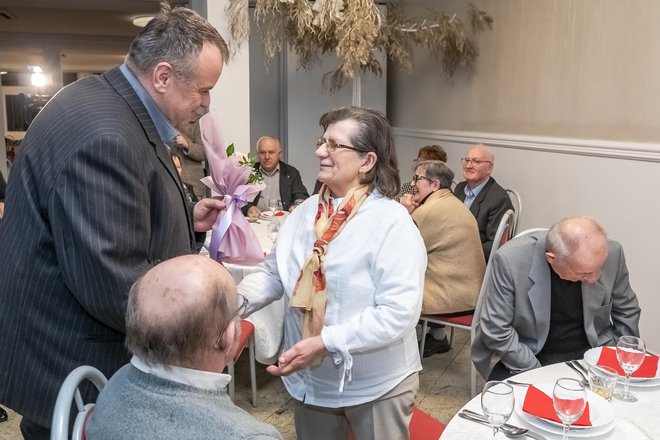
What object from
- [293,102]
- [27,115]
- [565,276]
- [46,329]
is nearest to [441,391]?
[565,276]

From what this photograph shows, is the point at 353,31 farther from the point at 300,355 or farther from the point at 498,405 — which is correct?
the point at 498,405

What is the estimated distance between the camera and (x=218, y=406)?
3.78 ft

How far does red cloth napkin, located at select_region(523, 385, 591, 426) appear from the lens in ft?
5.31

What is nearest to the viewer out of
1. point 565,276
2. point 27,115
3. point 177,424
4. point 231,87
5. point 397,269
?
point 177,424

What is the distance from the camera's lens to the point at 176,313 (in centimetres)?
112

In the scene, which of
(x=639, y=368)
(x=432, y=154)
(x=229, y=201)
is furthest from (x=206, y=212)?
(x=432, y=154)

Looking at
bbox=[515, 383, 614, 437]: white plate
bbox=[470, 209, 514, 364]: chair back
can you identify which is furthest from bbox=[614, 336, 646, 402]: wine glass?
bbox=[470, 209, 514, 364]: chair back

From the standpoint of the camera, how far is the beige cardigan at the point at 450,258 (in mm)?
3479

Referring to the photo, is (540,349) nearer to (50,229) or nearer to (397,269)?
(397,269)

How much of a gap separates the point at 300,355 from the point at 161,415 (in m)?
0.68

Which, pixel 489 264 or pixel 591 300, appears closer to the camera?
pixel 591 300

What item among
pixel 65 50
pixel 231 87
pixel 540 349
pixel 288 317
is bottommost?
pixel 540 349

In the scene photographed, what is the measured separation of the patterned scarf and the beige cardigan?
1.64 m

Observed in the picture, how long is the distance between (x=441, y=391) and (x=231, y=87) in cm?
278
